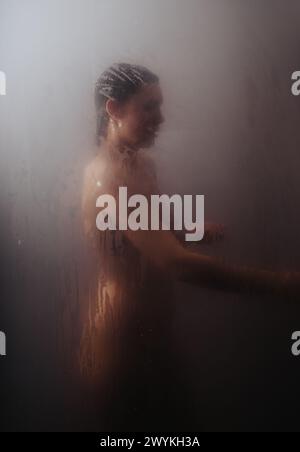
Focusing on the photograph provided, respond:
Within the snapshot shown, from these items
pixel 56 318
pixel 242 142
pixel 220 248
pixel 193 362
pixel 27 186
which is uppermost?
pixel 242 142

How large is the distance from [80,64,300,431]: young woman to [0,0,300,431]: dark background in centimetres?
3

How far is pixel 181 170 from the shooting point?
119 centimetres

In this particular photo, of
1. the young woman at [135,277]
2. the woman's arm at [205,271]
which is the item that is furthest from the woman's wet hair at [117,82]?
the woman's arm at [205,271]

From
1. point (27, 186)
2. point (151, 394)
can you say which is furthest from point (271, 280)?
point (27, 186)

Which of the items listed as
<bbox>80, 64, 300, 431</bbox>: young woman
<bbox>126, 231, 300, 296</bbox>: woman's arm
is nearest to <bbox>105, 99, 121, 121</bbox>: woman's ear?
<bbox>80, 64, 300, 431</bbox>: young woman

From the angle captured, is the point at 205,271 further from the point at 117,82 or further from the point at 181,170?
the point at 117,82

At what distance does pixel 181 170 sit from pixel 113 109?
0.71 ft

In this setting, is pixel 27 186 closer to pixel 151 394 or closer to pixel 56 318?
pixel 56 318

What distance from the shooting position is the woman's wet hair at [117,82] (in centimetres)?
119

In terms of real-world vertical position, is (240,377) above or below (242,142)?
below

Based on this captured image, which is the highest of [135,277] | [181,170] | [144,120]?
[144,120]

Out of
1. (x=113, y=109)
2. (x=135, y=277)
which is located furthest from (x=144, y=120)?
Result: (x=135, y=277)

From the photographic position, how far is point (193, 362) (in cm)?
120

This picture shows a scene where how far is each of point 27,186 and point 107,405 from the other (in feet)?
1.85
